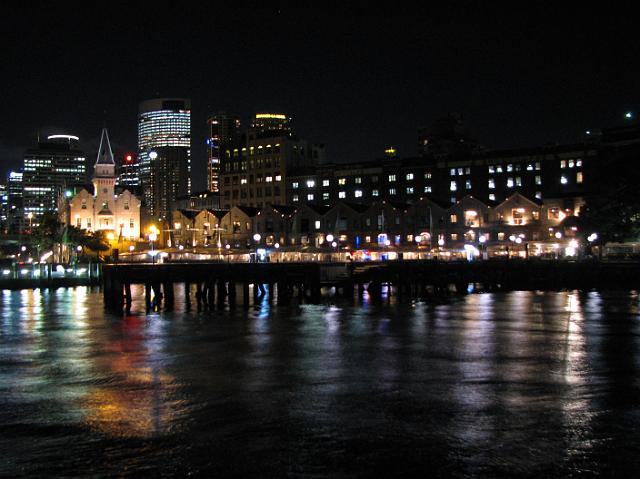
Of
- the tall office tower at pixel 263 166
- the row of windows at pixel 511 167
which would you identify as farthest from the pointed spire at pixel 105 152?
the row of windows at pixel 511 167

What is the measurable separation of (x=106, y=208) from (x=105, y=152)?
1691 centimetres

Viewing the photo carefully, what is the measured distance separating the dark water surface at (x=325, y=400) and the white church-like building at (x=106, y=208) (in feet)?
395

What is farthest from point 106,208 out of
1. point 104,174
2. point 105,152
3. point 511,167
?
point 511,167

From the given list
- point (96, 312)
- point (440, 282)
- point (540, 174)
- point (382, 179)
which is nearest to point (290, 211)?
point (382, 179)

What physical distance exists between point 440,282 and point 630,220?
21.6m

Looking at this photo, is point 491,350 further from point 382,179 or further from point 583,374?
point 382,179

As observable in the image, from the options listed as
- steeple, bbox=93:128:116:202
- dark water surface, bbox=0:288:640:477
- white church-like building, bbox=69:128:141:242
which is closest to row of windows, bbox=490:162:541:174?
white church-like building, bbox=69:128:141:242

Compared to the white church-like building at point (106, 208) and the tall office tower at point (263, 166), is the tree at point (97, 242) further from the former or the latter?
the tall office tower at point (263, 166)

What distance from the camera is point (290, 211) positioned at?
427ft

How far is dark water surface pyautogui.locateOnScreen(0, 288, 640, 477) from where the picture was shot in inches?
611

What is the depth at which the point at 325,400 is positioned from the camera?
21.2 metres

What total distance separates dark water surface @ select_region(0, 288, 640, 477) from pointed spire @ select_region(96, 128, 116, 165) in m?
130

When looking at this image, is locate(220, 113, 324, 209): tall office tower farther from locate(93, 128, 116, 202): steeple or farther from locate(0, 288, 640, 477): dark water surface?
locate(0, 288, 640, 477): dark water surface

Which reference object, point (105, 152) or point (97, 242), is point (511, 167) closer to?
point (97, 242)
